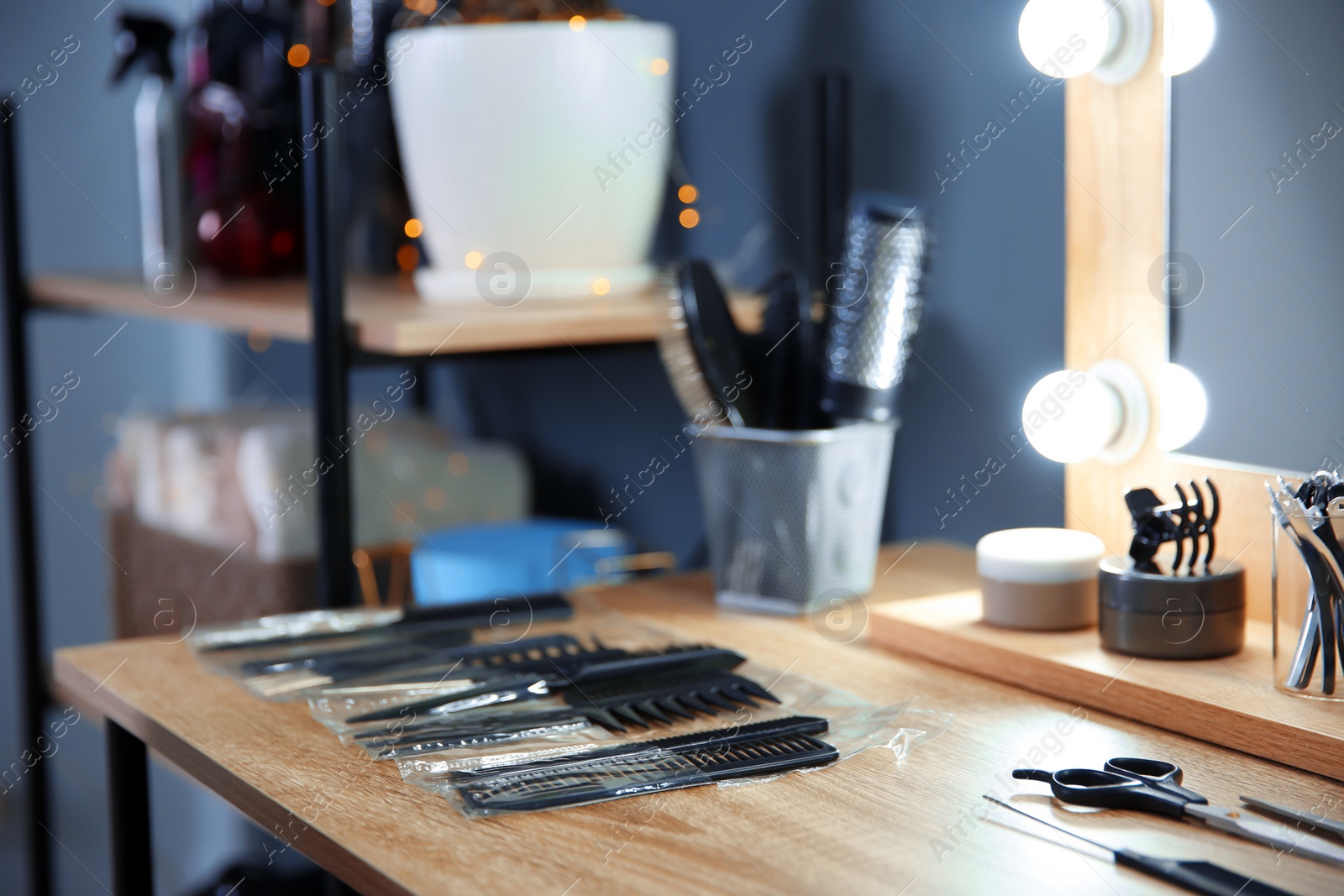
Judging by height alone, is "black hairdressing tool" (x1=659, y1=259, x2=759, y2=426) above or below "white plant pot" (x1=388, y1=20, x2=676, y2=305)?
below

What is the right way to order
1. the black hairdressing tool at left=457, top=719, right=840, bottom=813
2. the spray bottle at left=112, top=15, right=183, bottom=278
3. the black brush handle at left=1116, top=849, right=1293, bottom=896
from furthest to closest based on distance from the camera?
the spray bottle at left=112, top=15, right=183, bottom=278, the black hairdressing tool at left=457, top=719, right=840, bottom=813, the black brush handle at left=1116, top=849, right=1293, bottom=896

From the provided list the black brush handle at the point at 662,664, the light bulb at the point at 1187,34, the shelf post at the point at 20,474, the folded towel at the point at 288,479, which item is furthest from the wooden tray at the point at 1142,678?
the shelf post at the point at 20,474

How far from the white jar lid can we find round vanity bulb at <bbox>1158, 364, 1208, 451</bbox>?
97mm

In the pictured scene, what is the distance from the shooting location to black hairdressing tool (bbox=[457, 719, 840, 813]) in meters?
0.61

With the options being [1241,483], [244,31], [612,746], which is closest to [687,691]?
[612,746]

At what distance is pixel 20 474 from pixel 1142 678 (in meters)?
1.13

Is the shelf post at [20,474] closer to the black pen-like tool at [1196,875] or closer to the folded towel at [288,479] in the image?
the folded towel at [288,479]

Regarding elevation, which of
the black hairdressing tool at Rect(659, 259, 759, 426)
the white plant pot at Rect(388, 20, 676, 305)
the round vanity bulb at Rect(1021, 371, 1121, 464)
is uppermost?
the white plant pot at Rect(388, 20, 676, 305)

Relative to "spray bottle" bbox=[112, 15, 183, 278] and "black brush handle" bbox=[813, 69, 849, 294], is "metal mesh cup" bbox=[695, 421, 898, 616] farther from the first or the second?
"spray bottle" bbox=[112, 15, 183, 278]

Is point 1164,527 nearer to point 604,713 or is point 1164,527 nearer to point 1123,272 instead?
point 1123,272

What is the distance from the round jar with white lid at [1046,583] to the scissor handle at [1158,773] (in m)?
0.19

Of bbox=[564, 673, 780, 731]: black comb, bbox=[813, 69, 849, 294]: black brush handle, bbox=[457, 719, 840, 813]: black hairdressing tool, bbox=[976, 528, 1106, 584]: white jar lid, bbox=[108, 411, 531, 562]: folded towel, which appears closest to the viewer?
bbox=[457, 719, 840, 813]: black hairdressing tool

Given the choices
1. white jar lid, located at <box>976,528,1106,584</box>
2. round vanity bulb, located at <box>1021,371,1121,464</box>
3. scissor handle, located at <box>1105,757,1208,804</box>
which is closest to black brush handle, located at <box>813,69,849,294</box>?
round vanity bulb, located at <box>1021,371,1121,464</box>

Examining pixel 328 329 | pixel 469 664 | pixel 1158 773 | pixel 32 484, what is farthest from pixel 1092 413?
pixel 32 484
